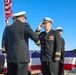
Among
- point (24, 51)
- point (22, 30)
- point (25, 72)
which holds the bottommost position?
point (25, 72)

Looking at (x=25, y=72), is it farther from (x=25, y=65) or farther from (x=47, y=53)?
(x=47, y=53)

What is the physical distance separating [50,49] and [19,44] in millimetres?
1107

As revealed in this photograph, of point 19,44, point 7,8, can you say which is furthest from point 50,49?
point 7,8

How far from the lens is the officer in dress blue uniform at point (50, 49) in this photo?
6.03 m

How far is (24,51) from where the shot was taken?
5.09 meters

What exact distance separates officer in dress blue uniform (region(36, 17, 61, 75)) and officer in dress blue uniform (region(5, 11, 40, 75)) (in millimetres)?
943

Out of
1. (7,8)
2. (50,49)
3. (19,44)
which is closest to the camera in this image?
(19,44)

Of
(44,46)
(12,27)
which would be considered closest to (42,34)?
(44,46)

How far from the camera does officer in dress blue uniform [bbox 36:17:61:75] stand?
19.8ft

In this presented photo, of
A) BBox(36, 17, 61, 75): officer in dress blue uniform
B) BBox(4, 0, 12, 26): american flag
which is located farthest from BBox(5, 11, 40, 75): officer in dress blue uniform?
BBox(4, 0, 12, 26): american flag

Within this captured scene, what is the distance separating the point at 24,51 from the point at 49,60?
41.9 inches

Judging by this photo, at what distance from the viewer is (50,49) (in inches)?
238

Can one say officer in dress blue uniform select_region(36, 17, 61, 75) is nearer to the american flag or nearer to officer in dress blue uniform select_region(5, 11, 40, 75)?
officer in dress blue uniform select_region(5, 11, 40, 75)

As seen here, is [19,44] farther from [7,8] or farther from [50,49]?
[7,8]
